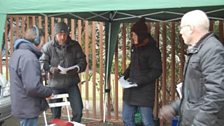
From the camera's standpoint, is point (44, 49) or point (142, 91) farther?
point (44, 49)

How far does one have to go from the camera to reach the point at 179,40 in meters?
7.25

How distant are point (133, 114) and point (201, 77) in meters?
2.65

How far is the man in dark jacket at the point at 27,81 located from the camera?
4695 mm

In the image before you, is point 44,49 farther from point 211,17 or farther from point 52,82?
point 211,17

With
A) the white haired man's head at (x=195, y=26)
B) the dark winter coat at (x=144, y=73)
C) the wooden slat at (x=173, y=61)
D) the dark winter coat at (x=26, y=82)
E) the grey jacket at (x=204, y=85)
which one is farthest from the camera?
the wooden slat at (x=173, y=61)

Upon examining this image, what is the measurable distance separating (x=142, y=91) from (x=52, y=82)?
4.72 feet

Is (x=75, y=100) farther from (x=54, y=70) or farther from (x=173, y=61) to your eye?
(x=173, y=61)

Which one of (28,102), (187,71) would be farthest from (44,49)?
(187,71)

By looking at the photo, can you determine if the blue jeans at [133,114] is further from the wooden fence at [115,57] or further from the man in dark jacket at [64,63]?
the wooden fence at [115,57]

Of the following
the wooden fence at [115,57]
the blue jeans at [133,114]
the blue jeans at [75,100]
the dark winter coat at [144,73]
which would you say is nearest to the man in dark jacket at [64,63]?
the blue jeans at [75,100]

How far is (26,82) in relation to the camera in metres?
4.69

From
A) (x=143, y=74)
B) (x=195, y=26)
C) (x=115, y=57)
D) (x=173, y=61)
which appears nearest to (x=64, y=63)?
(x=143, y=74)

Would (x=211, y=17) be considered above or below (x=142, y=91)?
above

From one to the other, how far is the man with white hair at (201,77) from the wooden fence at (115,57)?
11.1 feet
